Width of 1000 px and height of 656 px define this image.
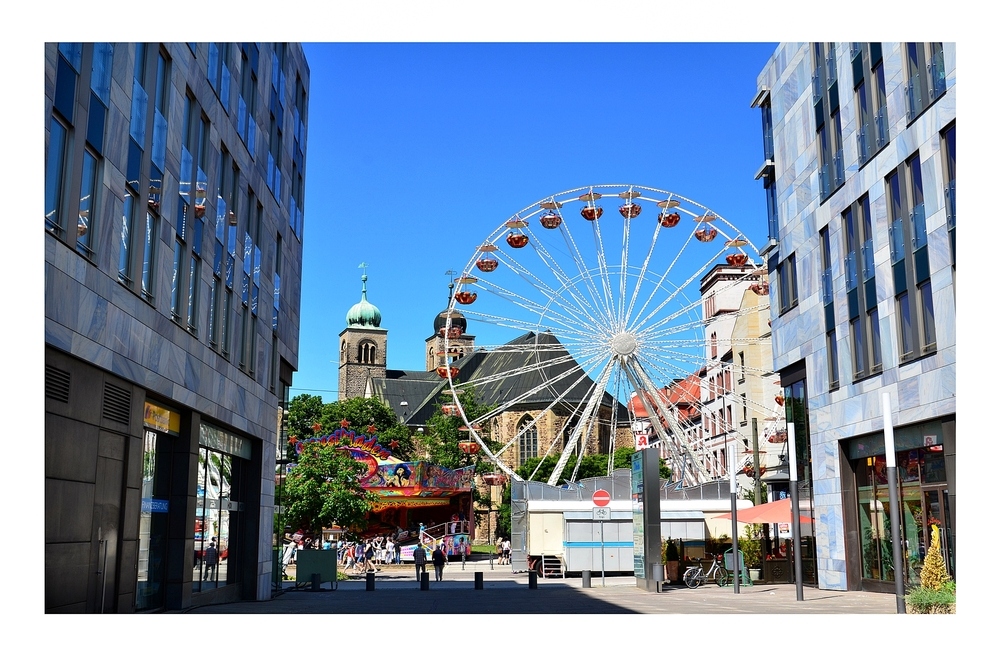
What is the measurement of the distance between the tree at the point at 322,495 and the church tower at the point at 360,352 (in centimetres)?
9480

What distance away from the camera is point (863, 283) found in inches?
967

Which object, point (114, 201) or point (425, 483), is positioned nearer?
point (114, 201)

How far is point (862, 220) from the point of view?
24844 mm

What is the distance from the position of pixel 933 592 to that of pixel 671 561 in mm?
16827

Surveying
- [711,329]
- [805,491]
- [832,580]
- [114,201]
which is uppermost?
[711,329]

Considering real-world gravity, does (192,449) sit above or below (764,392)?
below

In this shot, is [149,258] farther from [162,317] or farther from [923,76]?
[923,76]

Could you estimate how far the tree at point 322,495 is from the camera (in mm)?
50031

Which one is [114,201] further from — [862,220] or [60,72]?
[862,220]

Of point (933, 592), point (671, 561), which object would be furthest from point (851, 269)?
point (671, 561)

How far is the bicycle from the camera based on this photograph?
3077cm
